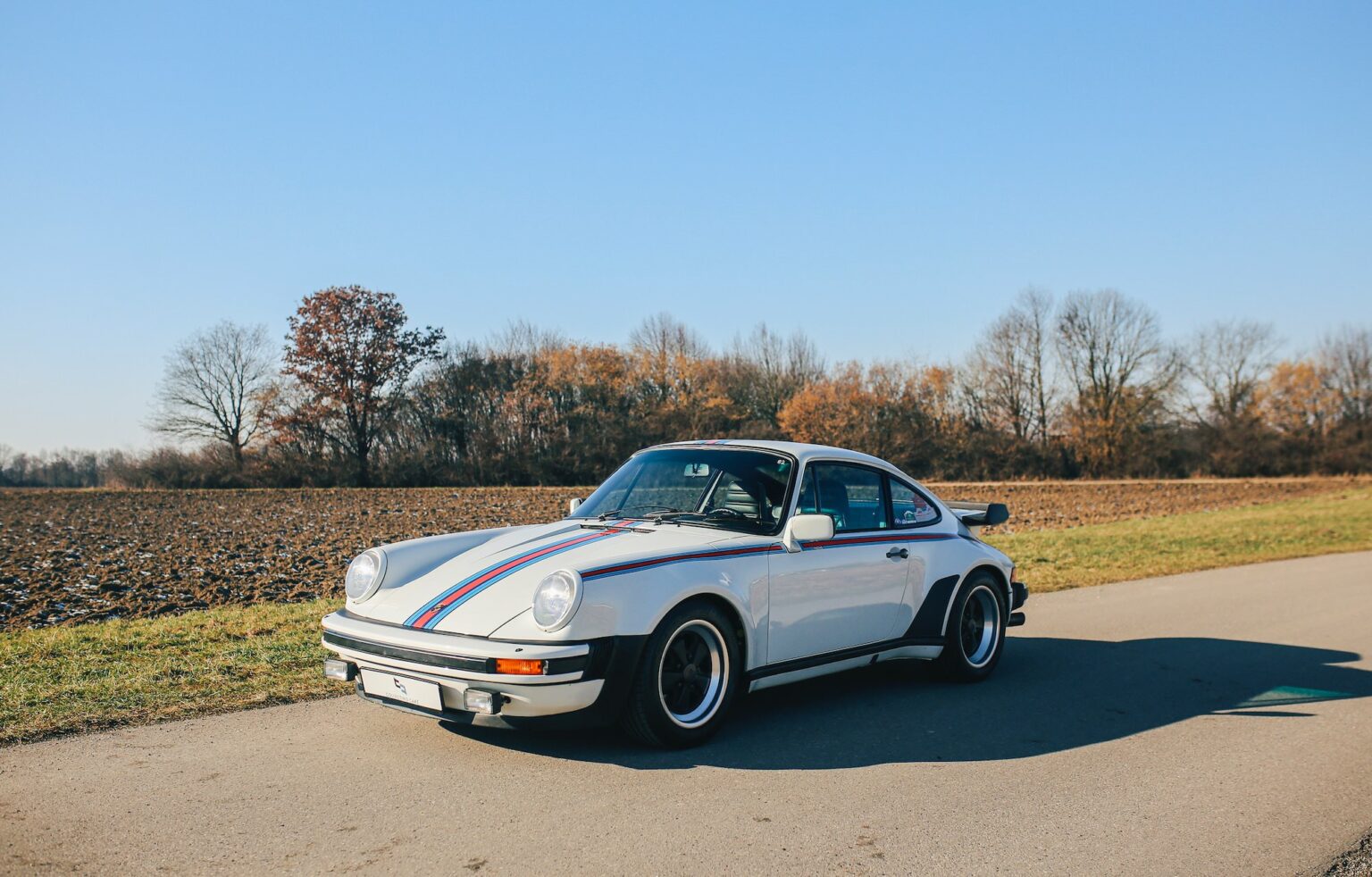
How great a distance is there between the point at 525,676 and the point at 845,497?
2.60 meters

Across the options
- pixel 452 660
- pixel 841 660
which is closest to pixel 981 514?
pixel 841 660

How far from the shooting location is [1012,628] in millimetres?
9070

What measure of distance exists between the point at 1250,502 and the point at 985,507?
32.8 meters

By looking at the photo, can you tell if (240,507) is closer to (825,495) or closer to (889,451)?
(825,495)

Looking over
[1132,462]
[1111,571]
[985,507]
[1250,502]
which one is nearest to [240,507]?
[1111,571]

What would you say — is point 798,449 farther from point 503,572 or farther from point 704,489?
point 503,572

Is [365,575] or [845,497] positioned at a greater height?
[845,497]

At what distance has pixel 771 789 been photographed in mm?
4449

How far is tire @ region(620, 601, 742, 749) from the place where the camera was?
15.8 ft

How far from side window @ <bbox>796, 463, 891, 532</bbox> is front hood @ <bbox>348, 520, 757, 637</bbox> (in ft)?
2.34

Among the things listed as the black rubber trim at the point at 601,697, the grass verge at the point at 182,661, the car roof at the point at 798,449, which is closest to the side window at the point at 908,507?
the car roof at the point at 798,449

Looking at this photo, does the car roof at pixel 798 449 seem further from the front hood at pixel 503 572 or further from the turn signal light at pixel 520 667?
the turn signal light at pixel 520 667

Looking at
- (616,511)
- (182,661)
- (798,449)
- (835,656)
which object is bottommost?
(182,661)

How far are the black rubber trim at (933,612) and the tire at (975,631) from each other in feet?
0.28
